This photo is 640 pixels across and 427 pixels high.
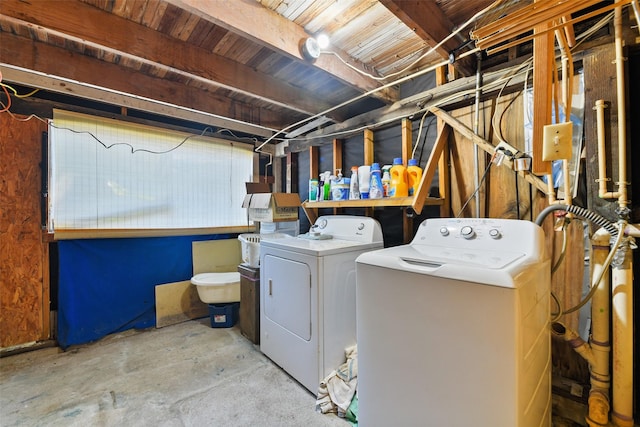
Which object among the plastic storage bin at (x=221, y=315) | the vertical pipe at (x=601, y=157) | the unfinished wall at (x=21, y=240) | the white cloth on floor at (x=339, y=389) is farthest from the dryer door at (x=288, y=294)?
the unfinished wall at (x=21, y=240)

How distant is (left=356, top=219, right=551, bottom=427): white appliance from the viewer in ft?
2.99

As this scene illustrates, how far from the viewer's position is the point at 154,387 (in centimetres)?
188

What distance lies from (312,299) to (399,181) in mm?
977

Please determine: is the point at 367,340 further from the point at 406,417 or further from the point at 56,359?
the point at 56,359

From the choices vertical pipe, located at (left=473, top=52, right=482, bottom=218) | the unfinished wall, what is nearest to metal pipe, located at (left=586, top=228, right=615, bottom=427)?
vertical pipe, located at (left=473, top=52, right=482, bottom=218)

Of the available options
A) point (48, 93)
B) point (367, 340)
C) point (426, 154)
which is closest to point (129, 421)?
point (367, 340)

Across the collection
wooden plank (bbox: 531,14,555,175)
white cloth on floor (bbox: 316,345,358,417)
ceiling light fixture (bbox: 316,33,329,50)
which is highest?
ceiling light fixture (bbox: 316,33,329,50)

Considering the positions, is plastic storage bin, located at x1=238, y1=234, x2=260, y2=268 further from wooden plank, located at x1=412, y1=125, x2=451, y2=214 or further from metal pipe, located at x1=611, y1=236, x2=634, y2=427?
metal pipe, located at x1=611, y1=236, x2=634, y2=427

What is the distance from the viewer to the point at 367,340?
49.9 inches

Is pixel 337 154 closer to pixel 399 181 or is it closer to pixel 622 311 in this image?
pixel 399 181

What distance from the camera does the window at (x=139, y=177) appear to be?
2.44 meters

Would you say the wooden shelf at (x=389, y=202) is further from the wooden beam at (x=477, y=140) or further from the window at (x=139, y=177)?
the window at (x=139, y=177)

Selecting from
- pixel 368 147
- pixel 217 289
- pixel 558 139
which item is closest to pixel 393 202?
pixel 368 147

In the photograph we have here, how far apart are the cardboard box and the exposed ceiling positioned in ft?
2.81
